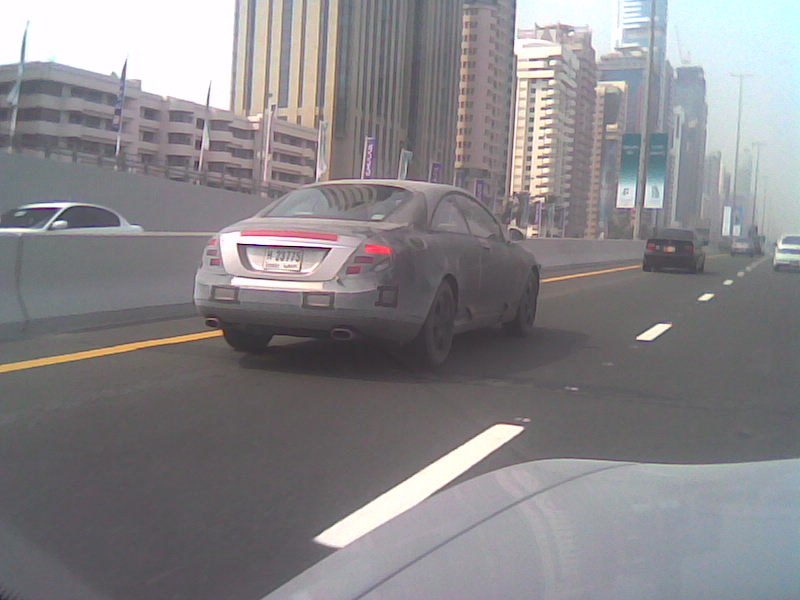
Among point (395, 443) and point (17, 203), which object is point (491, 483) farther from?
point (17, 203)

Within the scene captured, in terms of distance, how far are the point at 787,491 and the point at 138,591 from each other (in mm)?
2154

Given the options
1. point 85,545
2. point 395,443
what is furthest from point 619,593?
point 395,443

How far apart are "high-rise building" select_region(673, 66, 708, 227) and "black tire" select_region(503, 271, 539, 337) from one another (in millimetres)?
50995

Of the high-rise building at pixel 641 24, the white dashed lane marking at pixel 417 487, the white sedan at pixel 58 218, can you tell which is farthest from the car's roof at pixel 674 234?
the white dashed lane marking at pixel 417 487

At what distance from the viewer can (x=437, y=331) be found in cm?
743

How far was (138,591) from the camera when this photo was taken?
2.97 m

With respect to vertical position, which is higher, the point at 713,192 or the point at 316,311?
the point at 713,192

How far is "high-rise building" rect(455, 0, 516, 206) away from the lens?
5009 cm

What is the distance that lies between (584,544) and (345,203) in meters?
5.53

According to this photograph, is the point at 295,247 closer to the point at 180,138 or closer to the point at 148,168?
the point at 148,168

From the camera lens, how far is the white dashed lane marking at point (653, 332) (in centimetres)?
1055

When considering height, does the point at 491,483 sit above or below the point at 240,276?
below

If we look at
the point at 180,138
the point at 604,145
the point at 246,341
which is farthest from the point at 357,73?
the point at 246,341

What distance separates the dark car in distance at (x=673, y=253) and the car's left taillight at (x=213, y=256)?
2736 cm
